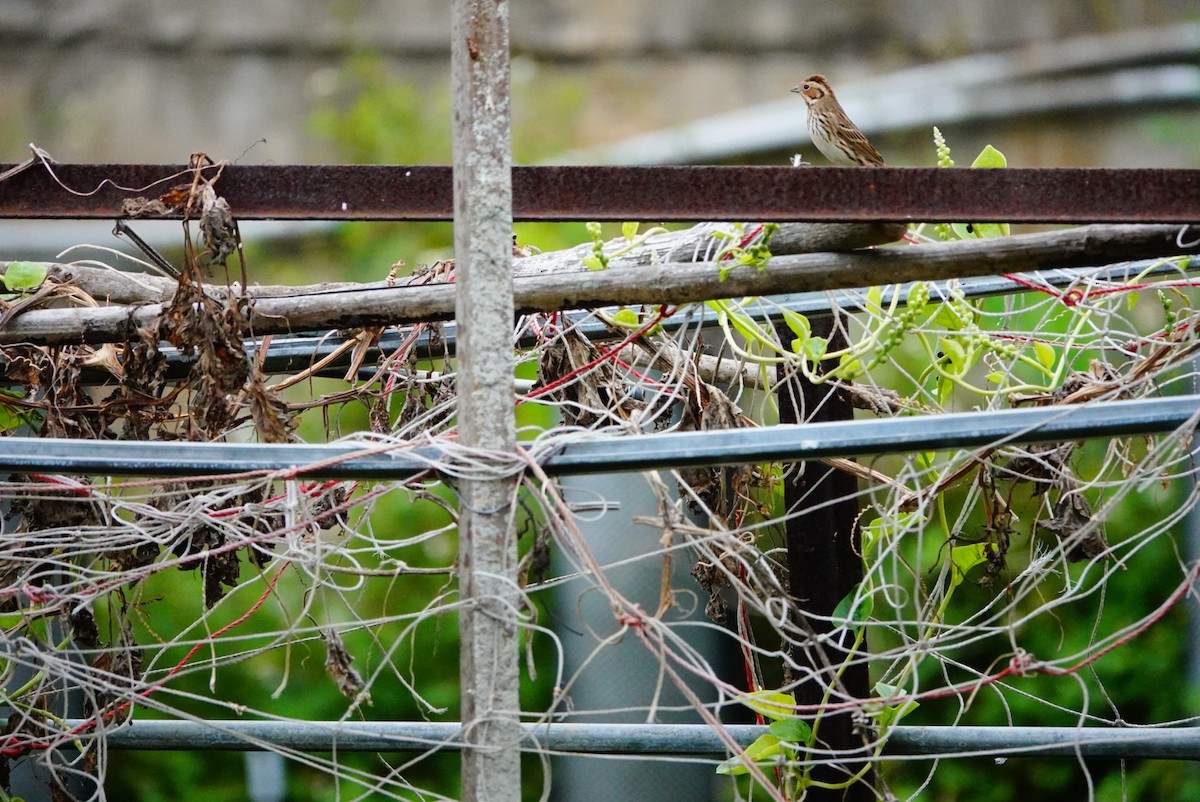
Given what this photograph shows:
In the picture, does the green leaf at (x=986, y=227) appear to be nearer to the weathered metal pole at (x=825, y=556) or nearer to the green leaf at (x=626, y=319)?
the weathered metal pole at (x=825, y=556)

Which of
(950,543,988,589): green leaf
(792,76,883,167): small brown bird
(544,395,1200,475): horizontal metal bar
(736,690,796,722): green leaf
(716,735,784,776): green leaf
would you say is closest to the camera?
(544,395,1200,475): horizontal metal bar

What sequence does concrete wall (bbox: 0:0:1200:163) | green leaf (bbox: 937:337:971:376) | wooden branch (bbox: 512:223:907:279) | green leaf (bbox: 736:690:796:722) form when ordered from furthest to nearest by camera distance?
1. concrete wall (bbox: 0:0:1200:163)
2. green leaf (bbox: 937:337:971:376)
3. green leaf (bbox: 736:690:796:722)
4. wooden branch (bbox: 512:223:907:279)

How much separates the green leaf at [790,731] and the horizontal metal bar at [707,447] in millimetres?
723

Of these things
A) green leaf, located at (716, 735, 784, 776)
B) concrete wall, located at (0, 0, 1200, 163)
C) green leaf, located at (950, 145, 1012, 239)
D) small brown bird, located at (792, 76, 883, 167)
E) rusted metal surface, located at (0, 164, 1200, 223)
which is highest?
concrete wall, located at (0, 0, 1200, 163)

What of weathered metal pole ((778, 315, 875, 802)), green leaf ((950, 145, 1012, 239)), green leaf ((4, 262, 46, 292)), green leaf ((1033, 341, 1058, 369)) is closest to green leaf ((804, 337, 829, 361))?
weathered metal pole ((778, 315, 875, 802))

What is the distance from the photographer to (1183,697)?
13.8 feet

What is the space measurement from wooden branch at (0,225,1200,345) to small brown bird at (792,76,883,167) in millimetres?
1017

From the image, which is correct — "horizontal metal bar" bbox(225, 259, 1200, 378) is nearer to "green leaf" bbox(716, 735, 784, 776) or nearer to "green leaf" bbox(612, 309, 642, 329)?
"green leaf" bbox(612, 309, 642, 329)

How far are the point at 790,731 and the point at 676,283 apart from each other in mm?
811

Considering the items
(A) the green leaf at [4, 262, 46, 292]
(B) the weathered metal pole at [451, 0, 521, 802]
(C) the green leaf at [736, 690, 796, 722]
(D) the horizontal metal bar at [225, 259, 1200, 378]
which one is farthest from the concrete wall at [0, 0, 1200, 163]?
(B) the weathered metal pole at [451, 0, 521, 802]

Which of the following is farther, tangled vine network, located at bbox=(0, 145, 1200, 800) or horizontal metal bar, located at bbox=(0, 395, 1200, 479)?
tangled vine network, located at bbox=(0, 145, 1200, 800)

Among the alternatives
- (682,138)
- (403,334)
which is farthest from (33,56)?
(403,334)

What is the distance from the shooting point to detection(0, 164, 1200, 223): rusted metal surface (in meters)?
1.56

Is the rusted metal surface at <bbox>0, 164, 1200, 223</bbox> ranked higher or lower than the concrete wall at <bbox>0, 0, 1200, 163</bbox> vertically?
lower
